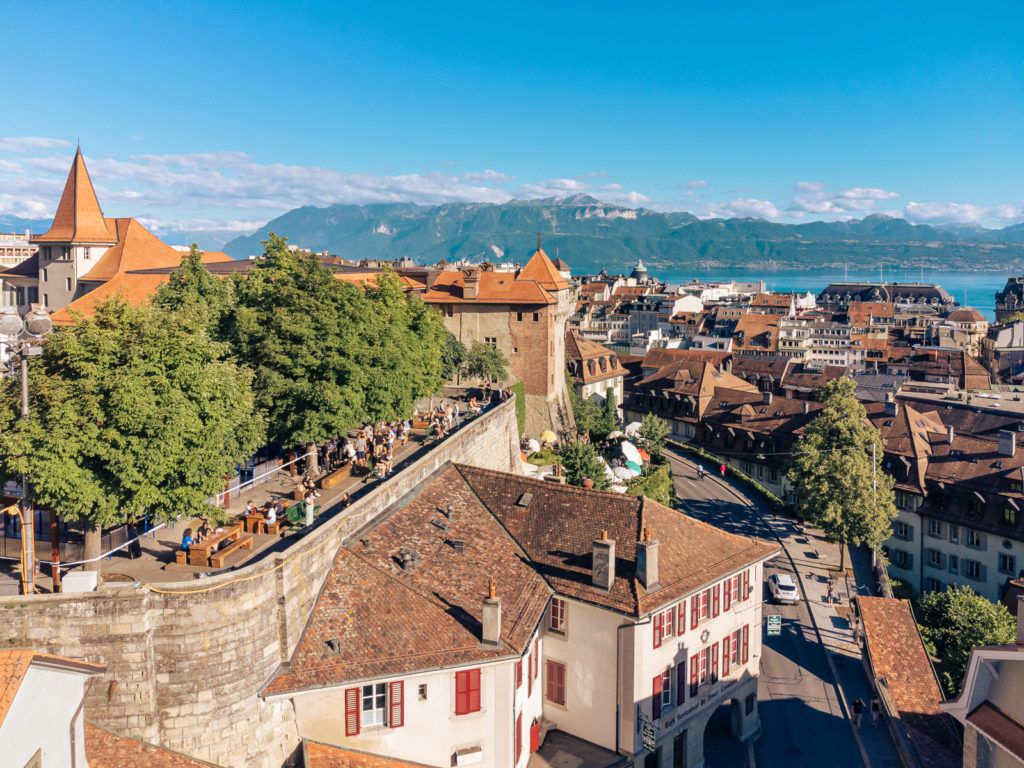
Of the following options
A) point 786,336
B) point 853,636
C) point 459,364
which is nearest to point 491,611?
point 853,636

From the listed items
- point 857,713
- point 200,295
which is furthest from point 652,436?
point 200,295

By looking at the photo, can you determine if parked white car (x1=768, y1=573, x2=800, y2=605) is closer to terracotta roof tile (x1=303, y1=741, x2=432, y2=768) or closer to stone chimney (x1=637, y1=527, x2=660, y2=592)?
stone chimney (x1=637, y1=527, x2=660, y2=592)

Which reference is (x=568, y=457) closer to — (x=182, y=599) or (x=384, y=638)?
(x=384, y=638)

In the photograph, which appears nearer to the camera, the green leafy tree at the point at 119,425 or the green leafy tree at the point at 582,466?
the green leafy tree at the point at 119,425

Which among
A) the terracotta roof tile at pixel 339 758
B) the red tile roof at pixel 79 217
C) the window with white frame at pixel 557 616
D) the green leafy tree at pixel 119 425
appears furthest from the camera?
the red tile roof at pixel 79 217

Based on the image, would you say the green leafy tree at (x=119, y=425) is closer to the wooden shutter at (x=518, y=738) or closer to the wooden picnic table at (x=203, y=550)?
the wooden picnic table at (x=203, y=550)

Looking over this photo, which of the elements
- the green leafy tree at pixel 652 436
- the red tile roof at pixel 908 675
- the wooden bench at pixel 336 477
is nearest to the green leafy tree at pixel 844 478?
the red tile roof at pixel 908 675

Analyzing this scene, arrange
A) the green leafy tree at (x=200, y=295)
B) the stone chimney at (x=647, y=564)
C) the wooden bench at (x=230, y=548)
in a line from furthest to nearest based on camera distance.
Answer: the green leafy tree at (x=200, y=295), the stone chimney at (x=647, y=564), the wooden bench at (x=230, y=548)
